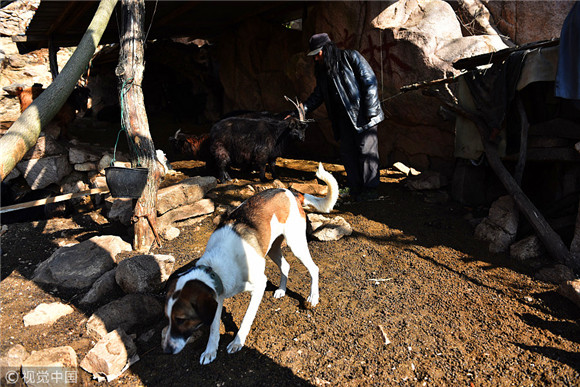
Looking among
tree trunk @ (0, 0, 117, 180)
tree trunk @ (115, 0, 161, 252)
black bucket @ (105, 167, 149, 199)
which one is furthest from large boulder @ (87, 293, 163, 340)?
tree trunk @ (0, 0, 117, 180)

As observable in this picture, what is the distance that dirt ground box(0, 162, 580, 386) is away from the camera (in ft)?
8.86

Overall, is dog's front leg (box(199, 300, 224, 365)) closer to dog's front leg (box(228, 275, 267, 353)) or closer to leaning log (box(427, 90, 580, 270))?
dog's front leg (box(228, 275, 267, 353))

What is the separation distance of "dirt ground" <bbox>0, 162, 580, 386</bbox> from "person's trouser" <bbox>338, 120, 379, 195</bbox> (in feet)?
4.32

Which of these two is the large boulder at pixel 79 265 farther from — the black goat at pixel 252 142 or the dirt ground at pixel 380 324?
the black goat at pixel 252 142

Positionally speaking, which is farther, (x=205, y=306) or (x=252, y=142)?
(x=252, y=142)

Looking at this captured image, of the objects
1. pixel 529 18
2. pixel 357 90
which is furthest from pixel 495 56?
pixel 529 18

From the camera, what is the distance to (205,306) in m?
2.53

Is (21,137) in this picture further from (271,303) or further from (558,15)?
(558,15)

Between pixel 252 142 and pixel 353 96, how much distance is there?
7.99 ft

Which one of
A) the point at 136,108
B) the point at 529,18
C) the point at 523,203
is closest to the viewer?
the point at 523,203

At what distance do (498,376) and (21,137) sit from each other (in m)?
3.41

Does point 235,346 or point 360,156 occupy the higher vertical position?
point 360,156

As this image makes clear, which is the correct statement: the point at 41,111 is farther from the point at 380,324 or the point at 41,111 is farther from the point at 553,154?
the point at 553,154

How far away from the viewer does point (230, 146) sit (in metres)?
7.38
